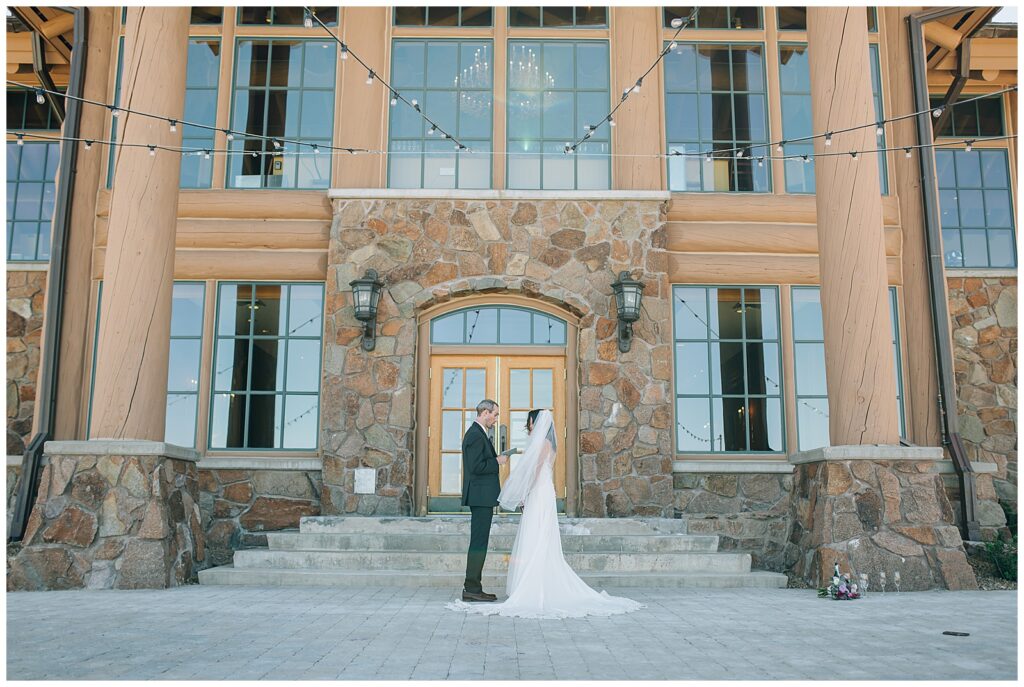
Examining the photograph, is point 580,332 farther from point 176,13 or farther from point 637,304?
point 176,13

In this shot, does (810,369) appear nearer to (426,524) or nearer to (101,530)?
(426,524)

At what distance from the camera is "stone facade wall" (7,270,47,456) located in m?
10.9

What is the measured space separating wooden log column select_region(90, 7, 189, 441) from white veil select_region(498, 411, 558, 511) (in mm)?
3566

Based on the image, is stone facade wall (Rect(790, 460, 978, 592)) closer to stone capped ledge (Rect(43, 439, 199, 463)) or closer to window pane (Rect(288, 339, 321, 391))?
window pane (Rect(288, 339, 321, 391))

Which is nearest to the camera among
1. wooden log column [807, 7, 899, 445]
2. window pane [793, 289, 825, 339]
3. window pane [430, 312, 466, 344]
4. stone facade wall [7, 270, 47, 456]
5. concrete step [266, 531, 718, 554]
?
wooden log column [807, 7, 899, 445]

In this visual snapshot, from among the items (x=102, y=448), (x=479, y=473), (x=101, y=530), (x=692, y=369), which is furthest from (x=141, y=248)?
(x=692, y=369)

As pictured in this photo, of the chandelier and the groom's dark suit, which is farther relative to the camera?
the chandelier

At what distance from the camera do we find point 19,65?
1204 cm

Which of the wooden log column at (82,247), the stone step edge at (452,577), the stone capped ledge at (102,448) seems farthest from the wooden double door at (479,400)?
the wooden log column at (82,247)

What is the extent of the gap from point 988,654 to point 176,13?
8.92 metres

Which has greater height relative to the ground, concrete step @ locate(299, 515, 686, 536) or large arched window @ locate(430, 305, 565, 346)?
large arched window @ locate(430, 305, 565, 346)

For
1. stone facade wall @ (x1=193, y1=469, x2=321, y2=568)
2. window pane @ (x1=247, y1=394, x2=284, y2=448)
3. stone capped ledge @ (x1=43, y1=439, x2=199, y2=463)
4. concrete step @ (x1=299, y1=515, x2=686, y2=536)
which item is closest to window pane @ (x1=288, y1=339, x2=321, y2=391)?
window pane @ (x1=247, y1=394, x2=284, y2=448)

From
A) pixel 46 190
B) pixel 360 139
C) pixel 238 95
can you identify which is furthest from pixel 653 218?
pixel 46 190

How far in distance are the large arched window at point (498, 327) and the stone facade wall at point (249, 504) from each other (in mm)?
2266
